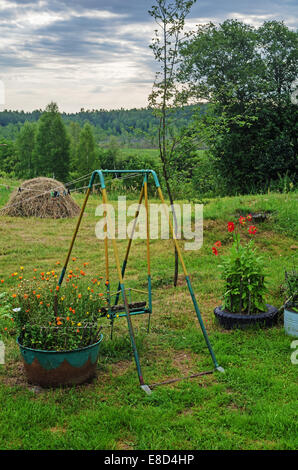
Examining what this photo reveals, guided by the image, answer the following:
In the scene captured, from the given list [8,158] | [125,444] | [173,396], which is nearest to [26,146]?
[8,158]

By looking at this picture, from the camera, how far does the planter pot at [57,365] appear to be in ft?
13.4

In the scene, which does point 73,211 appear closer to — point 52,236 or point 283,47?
point 52,236

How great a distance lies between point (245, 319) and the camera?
18.3 ft

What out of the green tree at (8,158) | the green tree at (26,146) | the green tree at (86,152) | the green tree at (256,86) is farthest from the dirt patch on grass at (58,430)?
the green tree at (8,158)

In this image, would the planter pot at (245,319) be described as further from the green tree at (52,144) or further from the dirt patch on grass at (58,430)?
the green tree at (52,144)

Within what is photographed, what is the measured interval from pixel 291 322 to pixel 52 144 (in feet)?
99.3

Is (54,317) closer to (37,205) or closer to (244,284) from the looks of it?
(244,284)

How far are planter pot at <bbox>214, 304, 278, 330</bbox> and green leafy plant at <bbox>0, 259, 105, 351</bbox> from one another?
70.4 inches

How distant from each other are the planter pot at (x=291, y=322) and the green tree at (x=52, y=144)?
2915 centimetres

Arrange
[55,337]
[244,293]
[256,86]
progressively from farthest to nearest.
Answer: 1. [256,86]
2. [244,293]
3. [55,337]

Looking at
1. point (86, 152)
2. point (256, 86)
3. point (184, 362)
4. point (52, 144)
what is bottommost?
point (184, 362)

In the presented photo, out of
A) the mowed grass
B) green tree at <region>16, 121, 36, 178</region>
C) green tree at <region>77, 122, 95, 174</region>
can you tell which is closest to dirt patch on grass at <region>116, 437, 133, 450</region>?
→ the mowed grass

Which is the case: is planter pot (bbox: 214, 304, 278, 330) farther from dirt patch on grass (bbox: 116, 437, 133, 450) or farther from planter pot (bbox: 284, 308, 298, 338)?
dirt patch on grass (bbox: 116, 437, 133, 450)
